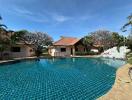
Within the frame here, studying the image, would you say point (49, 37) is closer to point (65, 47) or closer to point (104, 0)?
point (65, 47)

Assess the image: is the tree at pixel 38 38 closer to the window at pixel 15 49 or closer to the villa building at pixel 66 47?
the villa building at pixel 66 47

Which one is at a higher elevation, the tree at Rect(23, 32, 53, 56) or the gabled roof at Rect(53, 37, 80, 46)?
the tree at Rect(23, 32, 53, 56)

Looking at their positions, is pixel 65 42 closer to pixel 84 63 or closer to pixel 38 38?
pixel 38 38

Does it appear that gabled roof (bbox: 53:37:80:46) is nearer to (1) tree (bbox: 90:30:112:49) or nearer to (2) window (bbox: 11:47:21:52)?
(1) tree (bbox: 90:30:112:49)

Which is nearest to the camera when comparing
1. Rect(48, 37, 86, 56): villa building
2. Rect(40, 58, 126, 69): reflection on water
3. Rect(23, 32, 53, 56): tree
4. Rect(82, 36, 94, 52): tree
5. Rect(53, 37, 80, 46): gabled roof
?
Rect(40, 58, 126, 69): reflection on water

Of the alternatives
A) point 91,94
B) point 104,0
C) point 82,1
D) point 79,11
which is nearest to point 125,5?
point 104,0

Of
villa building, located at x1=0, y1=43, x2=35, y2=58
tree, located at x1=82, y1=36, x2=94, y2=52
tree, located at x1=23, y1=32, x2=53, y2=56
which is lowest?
villa building, located at x1=0, y1=43, x2=35, y2=58

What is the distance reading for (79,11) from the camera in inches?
1148

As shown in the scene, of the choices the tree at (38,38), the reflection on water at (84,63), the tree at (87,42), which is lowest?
the reflection on water at (84,63)

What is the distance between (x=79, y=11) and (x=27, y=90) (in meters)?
23.0

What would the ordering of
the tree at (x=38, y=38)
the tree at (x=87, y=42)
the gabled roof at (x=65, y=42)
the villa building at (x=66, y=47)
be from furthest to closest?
1. the tree at (x=38, y=38)
2. the tree at (x=87, y=42)
3. the gabled roof at (x=65, y=42)
4. the villa building at (x=66, y=47)

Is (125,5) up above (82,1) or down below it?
below

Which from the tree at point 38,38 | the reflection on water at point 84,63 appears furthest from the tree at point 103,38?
the reflection on water at point 84,63

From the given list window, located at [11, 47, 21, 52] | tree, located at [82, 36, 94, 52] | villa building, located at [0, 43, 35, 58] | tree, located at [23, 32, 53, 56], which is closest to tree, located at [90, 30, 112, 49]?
tree, located at [82, 36, 94, 52]
